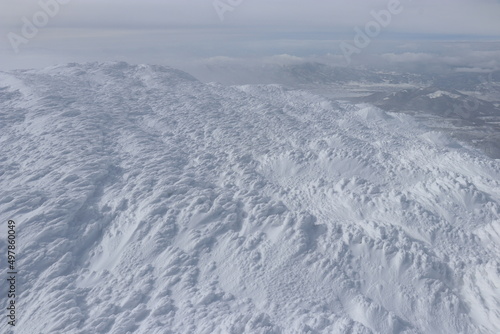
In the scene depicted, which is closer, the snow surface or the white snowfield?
the white snowfield

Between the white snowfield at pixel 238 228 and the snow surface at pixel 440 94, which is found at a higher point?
the white snowfield at pixel 238 228

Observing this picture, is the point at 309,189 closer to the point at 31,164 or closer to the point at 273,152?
the point at 273,152

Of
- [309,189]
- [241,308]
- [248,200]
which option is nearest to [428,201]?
[309,189]

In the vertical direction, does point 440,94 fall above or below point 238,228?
below

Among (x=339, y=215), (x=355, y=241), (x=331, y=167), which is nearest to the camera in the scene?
(x=355, y=241)

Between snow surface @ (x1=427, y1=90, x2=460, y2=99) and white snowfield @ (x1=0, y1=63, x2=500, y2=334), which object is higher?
white snowfield @ (x1=0, y1=63, x2=500, y2=334)

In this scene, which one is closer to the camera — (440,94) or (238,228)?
(238,228)

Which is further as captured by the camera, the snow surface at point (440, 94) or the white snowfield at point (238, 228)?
the snow surface at point (440, 94)

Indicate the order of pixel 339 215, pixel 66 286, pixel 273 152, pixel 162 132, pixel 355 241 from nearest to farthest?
pixel 66 286 → pixel 355 241 → pixel 339 215 → pixel 273 152 → pixel 162 132
